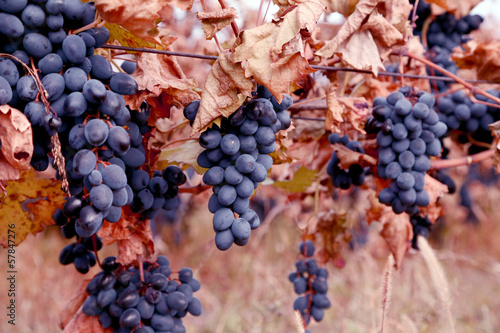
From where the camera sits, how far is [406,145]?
1.36 metres

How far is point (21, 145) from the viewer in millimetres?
791

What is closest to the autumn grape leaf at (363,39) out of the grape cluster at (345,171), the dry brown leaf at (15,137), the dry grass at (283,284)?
the grape cluster at (345,171)

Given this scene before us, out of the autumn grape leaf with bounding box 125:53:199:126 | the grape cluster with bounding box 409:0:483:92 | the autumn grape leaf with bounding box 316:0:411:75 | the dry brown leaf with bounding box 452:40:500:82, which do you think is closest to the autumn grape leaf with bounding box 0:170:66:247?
the autumn grape leaf with bounding box 125:53:199:126

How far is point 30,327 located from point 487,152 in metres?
3.72

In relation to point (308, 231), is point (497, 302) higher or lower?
lower

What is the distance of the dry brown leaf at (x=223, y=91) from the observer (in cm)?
93

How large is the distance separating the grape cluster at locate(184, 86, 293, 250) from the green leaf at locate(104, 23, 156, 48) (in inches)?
8.6

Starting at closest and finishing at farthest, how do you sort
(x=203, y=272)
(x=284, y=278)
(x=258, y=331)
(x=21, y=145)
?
1. (x=21, y=145)
2. (x=258, y=331)
3. (x=284, y=278)
4. (x=203, y=272)

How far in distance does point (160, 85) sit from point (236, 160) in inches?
9.7

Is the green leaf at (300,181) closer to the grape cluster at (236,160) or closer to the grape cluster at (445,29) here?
the grape cluster at (236,160)

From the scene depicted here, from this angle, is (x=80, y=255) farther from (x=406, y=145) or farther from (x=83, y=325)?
(x=406, y=145)

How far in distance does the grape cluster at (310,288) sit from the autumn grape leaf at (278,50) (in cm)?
100

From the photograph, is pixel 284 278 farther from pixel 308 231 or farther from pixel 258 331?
pixel 308 231

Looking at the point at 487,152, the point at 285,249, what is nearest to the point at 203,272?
the point at 285,249
